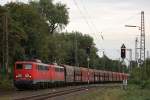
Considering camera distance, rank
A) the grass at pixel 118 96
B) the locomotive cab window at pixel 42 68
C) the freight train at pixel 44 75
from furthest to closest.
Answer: the locomotive cab window at pixel 42 68, the freight train at pixel 44 75, the grass at pixel 118 96

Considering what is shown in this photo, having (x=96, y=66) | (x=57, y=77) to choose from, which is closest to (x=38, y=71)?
(x=57, y=77)

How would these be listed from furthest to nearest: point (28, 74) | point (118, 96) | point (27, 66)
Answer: point (27, 66)
point (28, 74)
point (118, 96)

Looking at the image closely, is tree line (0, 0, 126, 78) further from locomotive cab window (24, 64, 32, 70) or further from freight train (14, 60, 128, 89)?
locomotive cab window (24, 64, 32, 70)

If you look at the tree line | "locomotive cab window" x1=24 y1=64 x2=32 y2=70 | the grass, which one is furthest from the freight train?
the grass

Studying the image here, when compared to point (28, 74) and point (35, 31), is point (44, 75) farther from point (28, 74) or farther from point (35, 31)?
point (35, 31)

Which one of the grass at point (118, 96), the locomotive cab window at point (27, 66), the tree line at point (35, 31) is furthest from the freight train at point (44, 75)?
the grass at point (118, 96)

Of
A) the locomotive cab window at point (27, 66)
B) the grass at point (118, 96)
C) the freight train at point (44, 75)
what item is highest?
the locomotive cab window at point (27, 66)

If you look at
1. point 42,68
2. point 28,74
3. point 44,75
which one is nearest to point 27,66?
point 28,74

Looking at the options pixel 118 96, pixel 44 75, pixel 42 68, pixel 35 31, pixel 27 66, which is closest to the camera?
pixel 118 96

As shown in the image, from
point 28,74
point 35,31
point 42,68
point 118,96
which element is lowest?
point 118,96

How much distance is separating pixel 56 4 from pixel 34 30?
4747cm

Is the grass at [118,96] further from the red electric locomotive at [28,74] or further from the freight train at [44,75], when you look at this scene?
the freight train at [44,75]

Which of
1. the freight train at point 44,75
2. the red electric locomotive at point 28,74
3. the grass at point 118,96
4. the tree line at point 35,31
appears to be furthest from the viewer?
the tree line at point 35,31

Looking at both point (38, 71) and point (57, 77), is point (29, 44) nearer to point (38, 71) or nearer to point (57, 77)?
point (57, 77)
